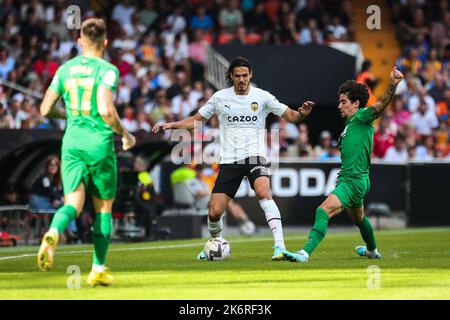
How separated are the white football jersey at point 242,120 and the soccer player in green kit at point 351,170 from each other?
85 cm

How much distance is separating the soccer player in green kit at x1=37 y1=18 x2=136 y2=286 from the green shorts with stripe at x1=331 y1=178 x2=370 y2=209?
148 inches

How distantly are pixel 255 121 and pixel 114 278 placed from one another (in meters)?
3.34

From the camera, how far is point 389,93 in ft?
44.6

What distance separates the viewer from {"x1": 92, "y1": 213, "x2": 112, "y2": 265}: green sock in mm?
11148

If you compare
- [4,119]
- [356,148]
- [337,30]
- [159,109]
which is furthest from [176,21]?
[356,148]

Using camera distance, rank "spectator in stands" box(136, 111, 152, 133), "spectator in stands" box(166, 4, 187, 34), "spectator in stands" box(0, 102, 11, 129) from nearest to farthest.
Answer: "spectator in stands" box(0, 102, 11, 129), "spectator in stands" box(136, 111, 152, 133), "spectator in stands" box(166, 4, 187, 34)

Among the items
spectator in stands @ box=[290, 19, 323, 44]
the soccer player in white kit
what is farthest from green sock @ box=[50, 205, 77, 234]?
spectator in stands @ box=[290, 19, 323, 44]

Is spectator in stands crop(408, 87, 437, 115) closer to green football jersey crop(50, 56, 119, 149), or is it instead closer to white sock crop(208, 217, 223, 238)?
white sock crop(208, 217, 223, 238)

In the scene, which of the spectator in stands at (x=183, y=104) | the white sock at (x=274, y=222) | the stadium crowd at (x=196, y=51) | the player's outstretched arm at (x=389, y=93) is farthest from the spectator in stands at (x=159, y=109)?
the player's outstretched arm at (x=389, y=93)

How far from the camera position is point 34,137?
2217 centimetres

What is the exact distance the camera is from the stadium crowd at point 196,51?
2792cm

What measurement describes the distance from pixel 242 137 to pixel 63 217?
4165 mm

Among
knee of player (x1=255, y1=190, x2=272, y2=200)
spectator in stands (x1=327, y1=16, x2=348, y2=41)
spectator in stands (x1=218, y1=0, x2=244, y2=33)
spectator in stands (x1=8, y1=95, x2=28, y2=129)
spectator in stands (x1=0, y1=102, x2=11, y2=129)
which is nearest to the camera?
knee of player (x1=255, y1=190, x2=272, y2=200)

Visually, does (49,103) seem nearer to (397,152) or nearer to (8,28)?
(397,152)
